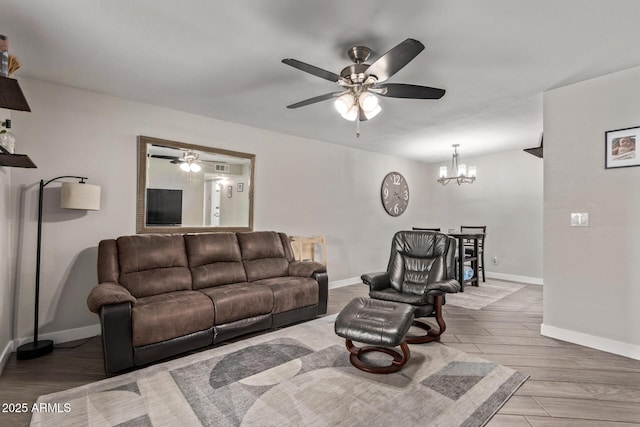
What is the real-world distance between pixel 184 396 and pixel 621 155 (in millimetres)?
4105

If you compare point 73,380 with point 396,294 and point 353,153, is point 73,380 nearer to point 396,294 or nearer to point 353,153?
point 396,294

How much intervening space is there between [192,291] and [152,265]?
48 cm

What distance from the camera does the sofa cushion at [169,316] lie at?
2443 millimetres

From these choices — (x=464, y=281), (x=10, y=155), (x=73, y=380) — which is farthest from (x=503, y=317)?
(x=10, y=155)

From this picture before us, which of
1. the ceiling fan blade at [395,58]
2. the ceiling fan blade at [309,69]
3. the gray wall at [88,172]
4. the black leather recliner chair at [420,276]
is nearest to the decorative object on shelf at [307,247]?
the gray wall at [88,172]

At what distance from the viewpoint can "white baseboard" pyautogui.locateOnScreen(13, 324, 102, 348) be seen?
2.88m

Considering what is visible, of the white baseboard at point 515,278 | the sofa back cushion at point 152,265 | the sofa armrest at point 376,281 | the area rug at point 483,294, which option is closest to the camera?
the sofa back cushion at point 152,265

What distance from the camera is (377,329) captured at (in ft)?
7.51

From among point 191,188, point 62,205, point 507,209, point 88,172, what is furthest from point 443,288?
point 507,209

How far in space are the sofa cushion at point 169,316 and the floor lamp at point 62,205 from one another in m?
0.93

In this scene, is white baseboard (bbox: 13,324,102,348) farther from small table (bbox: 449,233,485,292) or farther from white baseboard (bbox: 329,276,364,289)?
small table (bbox: 449,233,485,292)

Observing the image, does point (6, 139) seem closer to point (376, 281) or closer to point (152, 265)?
point (152, 265)

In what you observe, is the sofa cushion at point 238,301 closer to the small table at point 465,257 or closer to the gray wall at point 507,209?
the small table at point 465,257

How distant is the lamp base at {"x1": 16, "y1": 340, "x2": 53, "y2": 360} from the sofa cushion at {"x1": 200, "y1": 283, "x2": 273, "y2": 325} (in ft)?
4.42
